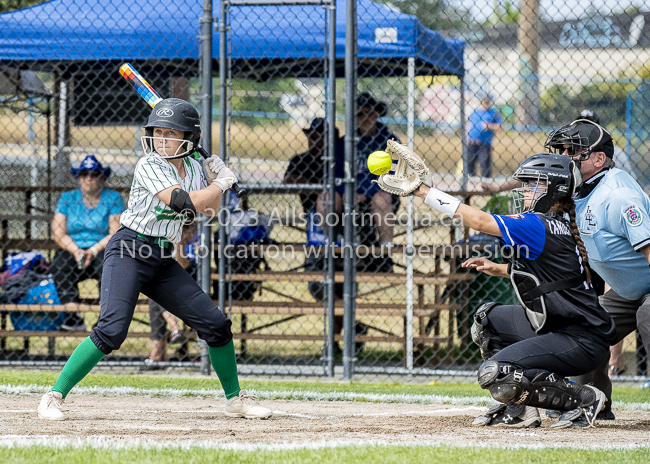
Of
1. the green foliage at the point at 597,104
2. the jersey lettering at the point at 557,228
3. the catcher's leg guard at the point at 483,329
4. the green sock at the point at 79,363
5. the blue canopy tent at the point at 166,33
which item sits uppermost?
the green foliage at the point at 597,104

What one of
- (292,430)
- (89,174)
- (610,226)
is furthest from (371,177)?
(292,430)

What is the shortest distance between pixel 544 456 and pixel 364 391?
8.60 feet

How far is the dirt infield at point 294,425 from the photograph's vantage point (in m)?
3.94

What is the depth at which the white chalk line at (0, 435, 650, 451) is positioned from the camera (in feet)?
11.8

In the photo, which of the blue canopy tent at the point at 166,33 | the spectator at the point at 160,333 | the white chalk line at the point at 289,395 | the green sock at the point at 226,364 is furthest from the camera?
the blue canopy tent at the point at 166,33

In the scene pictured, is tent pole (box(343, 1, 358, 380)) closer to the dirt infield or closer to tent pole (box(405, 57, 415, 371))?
tent pole (box(405, 57, 415, 371))

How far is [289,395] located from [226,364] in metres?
1.22

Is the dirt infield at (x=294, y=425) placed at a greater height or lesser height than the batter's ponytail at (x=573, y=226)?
lesser

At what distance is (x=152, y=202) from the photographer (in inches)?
172

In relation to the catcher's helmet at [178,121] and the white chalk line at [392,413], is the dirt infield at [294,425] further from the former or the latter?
the catcher's helmet at [178,121]

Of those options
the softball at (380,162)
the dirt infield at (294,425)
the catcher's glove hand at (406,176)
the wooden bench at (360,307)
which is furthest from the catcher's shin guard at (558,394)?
the wooden bench at (360,307)

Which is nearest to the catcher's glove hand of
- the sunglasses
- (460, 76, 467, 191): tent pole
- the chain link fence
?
the chain link fence

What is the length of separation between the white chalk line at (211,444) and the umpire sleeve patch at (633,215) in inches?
51.2

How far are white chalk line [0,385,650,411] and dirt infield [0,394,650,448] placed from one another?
21 cm
